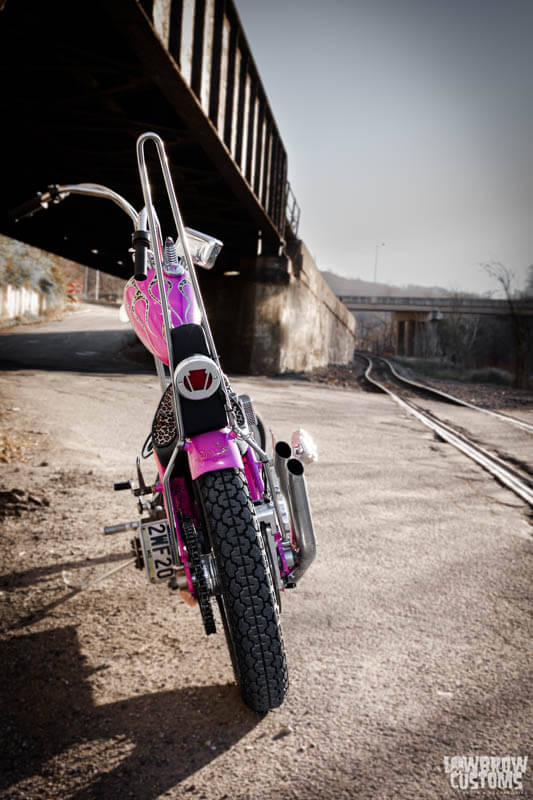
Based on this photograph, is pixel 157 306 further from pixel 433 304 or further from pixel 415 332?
pixel 415 332

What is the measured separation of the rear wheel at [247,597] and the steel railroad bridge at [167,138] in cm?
431

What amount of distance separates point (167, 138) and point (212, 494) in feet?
28.6

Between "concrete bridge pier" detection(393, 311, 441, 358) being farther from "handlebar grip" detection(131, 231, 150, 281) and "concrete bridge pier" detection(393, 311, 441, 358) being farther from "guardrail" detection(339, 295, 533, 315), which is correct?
"handlebar grip" detection(131, 231, 150, 281)

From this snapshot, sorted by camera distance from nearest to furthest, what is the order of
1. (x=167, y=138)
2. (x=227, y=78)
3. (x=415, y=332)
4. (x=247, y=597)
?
(x=247, y=597)
(x=167, y=138)
(x=227, y=78)
(x=415, y=332)

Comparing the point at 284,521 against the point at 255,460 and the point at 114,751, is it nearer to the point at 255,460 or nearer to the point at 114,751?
the point at 255,460

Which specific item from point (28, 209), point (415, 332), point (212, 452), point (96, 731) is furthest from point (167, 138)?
point (415, 332)

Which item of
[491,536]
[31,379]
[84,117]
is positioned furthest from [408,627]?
[84,117]

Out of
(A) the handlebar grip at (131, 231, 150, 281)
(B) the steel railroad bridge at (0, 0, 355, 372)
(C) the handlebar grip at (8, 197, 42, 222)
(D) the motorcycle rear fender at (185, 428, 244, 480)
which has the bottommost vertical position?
(D) the motorcycle rear fender at (185, 428, 244, 480)

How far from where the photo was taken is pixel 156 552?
5.89 ft

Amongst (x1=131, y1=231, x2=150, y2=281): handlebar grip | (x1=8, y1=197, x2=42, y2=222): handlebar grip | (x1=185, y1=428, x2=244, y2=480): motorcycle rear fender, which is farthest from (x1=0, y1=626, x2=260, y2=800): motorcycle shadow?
(x1=8, y1=197, x2=42, y2=222): handlebar grip

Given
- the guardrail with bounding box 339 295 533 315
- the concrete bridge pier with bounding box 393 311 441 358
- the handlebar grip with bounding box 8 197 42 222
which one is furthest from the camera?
the concrete bridge pier with bounding box 393 311 441 358

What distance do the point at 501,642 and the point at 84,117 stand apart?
9.02 metres

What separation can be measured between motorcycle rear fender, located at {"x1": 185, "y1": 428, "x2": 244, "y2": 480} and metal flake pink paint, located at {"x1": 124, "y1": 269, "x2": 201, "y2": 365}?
0.44m

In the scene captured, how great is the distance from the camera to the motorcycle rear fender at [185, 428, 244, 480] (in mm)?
1608
